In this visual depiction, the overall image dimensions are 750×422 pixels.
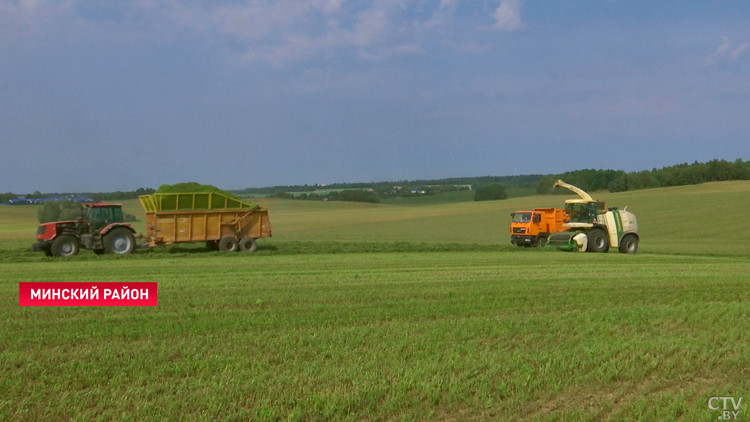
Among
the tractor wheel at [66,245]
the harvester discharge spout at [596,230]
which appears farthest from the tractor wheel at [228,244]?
the harvester discharge spout at [596,230]

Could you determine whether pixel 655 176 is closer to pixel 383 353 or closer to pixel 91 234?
pixel 91 234

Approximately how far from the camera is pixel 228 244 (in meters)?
23.1

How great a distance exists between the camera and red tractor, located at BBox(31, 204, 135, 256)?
2144 centimetres

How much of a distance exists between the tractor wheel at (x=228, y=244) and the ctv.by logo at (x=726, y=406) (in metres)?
18.6

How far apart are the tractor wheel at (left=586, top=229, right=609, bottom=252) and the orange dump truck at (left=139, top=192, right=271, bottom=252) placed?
11609 mm

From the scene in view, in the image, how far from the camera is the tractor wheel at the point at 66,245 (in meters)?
21.3

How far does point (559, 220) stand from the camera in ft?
91.9

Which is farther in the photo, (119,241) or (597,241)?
(597,241)

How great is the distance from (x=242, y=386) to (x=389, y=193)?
278ft

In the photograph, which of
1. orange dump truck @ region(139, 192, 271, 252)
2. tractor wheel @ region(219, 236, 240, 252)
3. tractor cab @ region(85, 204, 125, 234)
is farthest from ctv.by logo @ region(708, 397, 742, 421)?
tractor cab @ region(85, 204, 125, 234)

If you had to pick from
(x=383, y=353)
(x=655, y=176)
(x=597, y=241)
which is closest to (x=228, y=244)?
(x=597, y=241)

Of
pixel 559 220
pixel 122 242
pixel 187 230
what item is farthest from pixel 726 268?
pixel 122 242

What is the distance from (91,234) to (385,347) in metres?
16.7

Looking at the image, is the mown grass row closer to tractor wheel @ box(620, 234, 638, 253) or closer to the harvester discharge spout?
the harvester discharge spout
